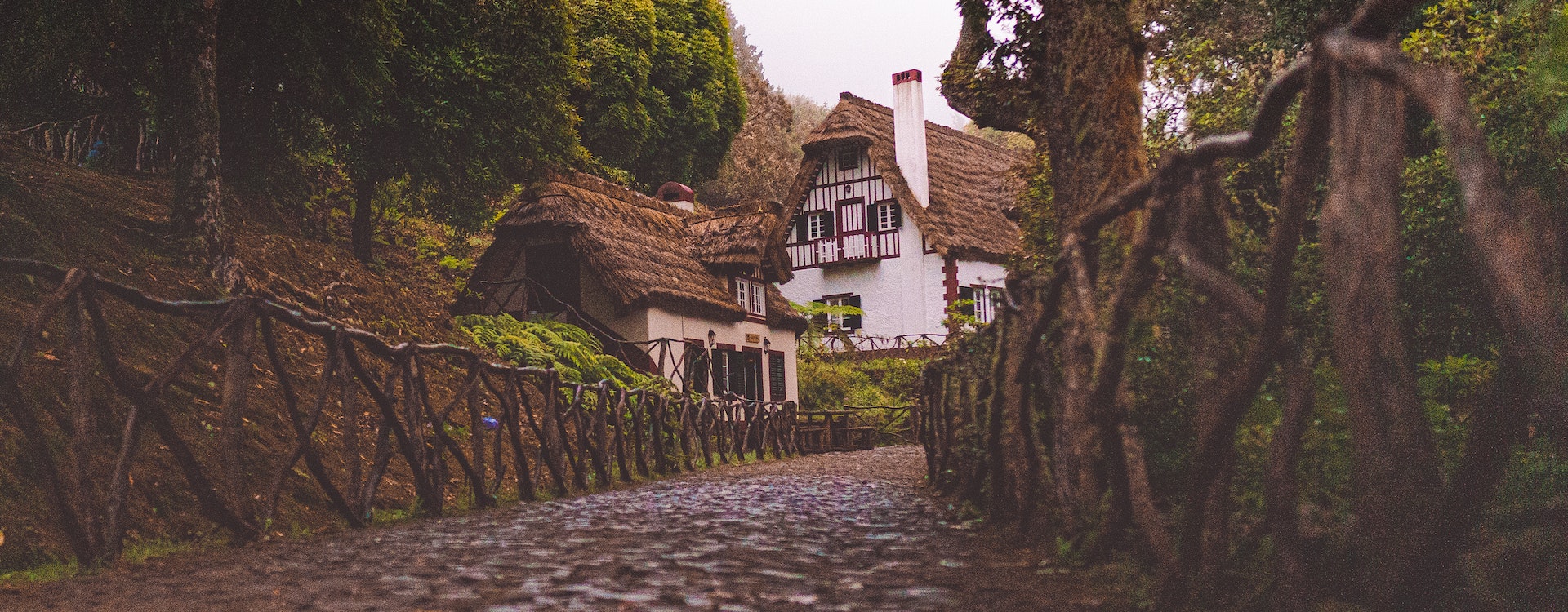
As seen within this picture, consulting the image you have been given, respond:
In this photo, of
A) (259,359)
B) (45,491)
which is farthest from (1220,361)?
(259,359)

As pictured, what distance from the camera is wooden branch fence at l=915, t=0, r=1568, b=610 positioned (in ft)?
8.04

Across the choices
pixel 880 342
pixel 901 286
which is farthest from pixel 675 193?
pixel 880 342

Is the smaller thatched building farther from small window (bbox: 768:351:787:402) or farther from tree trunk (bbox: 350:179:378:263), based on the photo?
tree trunk (bbox: 350:179:378:263)

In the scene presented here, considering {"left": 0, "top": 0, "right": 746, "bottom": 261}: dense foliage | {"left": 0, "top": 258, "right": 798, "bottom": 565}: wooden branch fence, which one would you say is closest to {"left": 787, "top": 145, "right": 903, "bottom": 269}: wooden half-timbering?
{"left": 0, "top": 0, "right": 746, "bottom": 261}: dense foliage

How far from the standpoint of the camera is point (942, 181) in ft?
127

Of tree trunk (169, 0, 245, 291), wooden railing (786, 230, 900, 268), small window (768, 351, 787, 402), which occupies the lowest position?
small window (768, 351, 787, 402)

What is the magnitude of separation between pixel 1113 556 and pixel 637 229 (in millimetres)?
22079

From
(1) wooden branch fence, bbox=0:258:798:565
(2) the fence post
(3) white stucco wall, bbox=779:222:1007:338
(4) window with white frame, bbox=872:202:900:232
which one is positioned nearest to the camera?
(1) wooden branch fence, bbox=0:258:798:565

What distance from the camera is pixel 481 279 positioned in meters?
25.0

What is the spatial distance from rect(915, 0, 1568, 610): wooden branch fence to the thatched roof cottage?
104ft

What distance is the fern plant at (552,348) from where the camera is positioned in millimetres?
18453

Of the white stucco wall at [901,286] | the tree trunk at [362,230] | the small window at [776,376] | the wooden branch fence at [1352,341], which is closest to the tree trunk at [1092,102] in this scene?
the wooden branch fence at [1352,341]

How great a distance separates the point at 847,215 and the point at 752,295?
9.50 metres

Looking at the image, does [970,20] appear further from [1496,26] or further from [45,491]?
[45,491]
